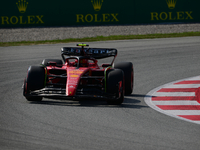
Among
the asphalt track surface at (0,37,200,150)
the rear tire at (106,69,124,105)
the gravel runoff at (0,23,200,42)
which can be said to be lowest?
the asphalt track surface at (0,37,200,150)

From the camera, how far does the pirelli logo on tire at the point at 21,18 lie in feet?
76.1

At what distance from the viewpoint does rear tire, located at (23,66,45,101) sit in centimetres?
750

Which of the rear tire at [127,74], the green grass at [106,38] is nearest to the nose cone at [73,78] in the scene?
the rear tire at [127,74]

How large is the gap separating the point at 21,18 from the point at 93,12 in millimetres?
4238

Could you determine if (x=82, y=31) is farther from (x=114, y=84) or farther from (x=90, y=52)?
(x=114, y=84)

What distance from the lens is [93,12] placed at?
934 inches

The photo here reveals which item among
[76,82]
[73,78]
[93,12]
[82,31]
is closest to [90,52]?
[73,78]

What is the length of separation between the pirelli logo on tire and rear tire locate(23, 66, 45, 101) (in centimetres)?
1628

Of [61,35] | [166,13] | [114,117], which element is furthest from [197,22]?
[114,117]

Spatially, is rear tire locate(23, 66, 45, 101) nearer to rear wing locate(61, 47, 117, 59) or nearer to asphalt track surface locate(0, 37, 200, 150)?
asphalt track surface locate(0, 37, 200, 150)

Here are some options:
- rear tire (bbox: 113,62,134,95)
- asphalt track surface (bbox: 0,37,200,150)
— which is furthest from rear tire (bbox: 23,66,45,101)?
rear tire (bbox: 113,62,134,95)

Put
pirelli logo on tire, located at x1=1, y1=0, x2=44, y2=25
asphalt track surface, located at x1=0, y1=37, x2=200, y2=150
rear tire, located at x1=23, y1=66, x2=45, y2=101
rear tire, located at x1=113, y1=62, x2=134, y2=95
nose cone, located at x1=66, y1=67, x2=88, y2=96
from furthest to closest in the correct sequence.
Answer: pirelli logo on tire, located at x1=1, y1=0, x2=44, y2=25 → rear tire, located at x1=113, y1=62, x2=134, y2=95 → rear tire, located at x1=23, y1=66, x2=45, y2=101 → nose cone, located at x1=66, y1=67, x2=88, y2=96 → asphalt track surface, located at x1=0, y1=37, x2=200, y2=150

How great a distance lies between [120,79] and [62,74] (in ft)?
3.78

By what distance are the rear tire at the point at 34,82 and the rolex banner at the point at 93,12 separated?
1627 centimetres
